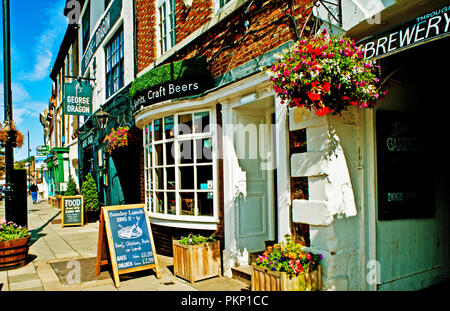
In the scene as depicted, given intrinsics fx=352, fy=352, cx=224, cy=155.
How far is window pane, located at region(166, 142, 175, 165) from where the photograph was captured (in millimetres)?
6898

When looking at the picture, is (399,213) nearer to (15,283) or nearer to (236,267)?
(236,267)

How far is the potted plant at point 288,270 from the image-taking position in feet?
12.5

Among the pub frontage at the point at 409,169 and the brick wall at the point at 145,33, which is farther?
the brick wall at the point at 145,33

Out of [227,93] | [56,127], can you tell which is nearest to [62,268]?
[227,93]

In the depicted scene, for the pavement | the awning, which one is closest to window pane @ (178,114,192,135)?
the pavement

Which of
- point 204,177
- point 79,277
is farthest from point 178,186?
point 79,277

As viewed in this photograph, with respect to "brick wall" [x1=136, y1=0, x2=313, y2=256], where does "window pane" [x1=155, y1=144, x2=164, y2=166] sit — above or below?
below

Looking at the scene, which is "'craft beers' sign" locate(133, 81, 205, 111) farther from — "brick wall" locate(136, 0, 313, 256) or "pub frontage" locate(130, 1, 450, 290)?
"brick wall" locate(136, 0, 313, 256)

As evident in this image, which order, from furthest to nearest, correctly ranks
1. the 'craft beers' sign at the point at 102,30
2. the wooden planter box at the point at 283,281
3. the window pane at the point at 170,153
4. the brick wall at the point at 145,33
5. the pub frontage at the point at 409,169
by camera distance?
the 'craft beers' sign at the point at 102,30, the brick wall at the point at 145,33, the window pane at the point at 170,153, the pub frontage at the point at 409,169, the wooden planter box at the point at 283,281

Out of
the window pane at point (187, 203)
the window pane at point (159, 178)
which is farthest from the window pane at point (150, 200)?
the window pane at point (187, 203)

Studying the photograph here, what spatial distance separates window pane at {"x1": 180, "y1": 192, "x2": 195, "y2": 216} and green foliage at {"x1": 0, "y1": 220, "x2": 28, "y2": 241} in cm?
308

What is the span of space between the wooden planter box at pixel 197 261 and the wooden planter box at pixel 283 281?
1.60 m

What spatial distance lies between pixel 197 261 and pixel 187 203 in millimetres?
1384

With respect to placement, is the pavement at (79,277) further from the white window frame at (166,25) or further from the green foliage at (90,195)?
the white window frame at (166,25)
